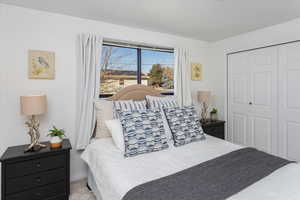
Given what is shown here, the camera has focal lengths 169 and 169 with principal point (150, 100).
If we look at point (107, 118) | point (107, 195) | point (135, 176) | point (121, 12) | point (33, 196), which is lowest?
point (33, 196)

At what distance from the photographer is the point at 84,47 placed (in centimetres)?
239

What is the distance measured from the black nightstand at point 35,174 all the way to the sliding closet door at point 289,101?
10.6 ft

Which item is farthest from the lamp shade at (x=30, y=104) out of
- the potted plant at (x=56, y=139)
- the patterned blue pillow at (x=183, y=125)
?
the patterned blue pillow at (x=183, y=125)

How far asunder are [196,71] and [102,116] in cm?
227

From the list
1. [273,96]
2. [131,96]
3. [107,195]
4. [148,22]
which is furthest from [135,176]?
[273,96]

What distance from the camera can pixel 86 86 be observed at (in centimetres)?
239

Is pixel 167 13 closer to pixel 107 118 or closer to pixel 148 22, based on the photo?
pixel 148 22

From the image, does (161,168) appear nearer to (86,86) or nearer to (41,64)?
(86,86)

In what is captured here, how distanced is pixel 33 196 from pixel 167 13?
2.71 meters

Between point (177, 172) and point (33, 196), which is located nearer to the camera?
point (177, 172)

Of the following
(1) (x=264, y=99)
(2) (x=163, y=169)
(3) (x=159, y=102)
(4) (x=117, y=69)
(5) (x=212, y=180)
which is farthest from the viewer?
(1) (x=264, y=99)

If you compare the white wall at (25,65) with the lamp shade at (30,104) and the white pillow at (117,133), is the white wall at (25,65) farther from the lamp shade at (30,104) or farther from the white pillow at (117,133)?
the white pillow at (117,133)

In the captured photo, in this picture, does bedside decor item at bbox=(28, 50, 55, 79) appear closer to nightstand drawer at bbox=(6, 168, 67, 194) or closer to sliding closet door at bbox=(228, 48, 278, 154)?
nightstand drawer at bbox=(6, 168, 67, 194)

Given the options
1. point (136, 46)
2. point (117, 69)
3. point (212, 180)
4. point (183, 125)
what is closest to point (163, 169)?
point (212, 180)
